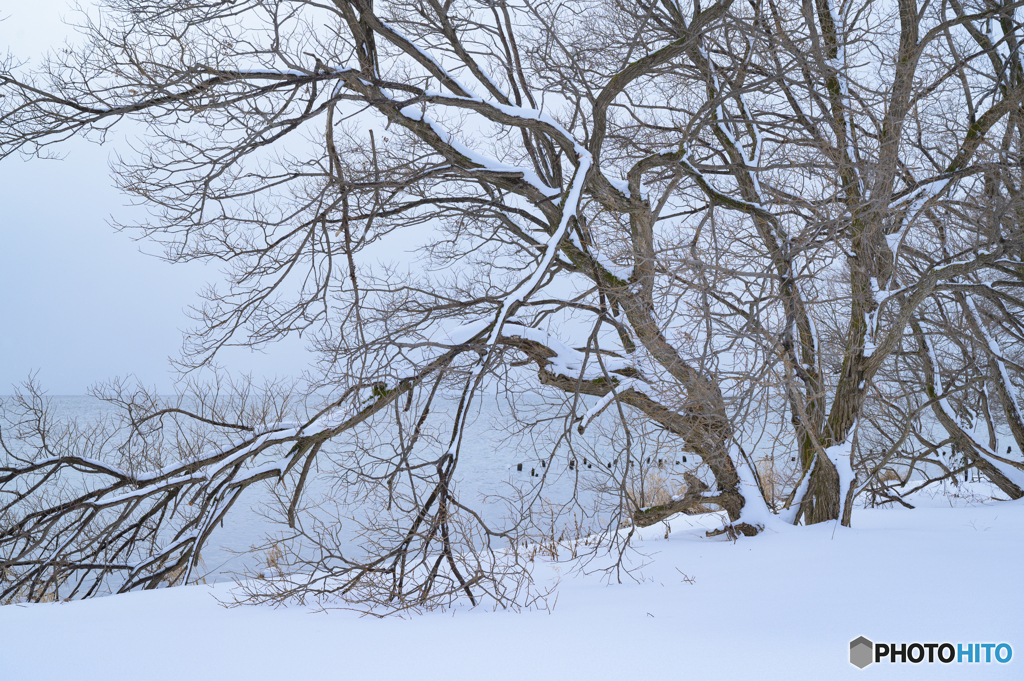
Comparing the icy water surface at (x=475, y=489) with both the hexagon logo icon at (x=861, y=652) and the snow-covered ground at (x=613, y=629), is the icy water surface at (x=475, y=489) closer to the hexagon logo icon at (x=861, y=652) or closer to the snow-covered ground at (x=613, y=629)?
the snow-covered ground at (x=613, y=629)

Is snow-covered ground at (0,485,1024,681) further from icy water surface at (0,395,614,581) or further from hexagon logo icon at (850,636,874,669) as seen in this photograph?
icy water surface at (0,395,614,581)

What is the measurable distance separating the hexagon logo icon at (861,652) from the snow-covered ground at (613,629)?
0.06 meters

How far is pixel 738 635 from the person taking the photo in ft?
12.2

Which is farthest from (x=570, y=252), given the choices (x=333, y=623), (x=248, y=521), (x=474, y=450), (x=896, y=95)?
(x=474, y=450)

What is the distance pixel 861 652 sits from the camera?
339 centimetres

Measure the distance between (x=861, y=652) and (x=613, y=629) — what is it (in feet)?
4.27

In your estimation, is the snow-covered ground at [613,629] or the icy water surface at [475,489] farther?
the icy water surface at [475,489]

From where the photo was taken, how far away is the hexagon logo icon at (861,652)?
128 inches

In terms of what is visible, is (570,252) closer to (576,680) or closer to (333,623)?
(333,623)

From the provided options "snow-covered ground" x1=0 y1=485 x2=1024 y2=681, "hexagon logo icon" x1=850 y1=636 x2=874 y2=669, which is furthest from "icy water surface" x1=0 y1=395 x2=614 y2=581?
"hexagon logo icon" x1=850 y1=636 x2=874 y2=669

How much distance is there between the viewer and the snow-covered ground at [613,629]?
3.24 meters

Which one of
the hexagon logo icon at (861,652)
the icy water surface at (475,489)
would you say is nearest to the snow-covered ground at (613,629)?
the hexagon logo icon at (861,652)

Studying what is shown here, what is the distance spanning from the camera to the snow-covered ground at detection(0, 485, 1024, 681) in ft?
10.6

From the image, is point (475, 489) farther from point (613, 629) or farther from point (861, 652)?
point (861, 652)
